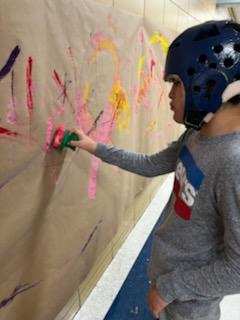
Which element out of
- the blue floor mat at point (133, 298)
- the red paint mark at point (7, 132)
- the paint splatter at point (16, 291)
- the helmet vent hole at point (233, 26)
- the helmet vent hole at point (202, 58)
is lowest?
the blue floor mat at point (133, 298)

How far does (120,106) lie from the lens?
160 centimetres

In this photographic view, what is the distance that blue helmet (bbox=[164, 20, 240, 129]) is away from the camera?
79 cm

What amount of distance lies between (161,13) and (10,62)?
1656 mm

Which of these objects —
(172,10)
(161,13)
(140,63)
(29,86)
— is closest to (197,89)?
(29,86)

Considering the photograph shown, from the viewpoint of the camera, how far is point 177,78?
2.81ft

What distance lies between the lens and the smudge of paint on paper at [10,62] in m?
0.81

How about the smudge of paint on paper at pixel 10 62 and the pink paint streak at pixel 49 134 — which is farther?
the pink paint streak at pixel 49 134

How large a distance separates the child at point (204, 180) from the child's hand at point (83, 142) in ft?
1.17

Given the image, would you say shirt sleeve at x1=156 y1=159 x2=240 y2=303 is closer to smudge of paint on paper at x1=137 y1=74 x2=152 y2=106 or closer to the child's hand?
the child's hand

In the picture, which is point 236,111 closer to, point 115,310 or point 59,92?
point 59,92

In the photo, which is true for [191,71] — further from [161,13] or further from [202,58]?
[161,13]

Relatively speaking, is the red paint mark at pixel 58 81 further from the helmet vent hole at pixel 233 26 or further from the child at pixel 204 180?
the helmet vent hole at pixel 233 26

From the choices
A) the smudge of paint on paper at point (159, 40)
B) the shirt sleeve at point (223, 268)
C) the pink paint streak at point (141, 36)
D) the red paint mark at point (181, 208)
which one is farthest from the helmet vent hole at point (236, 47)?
the smudge of paint on paper at point (159, 40)

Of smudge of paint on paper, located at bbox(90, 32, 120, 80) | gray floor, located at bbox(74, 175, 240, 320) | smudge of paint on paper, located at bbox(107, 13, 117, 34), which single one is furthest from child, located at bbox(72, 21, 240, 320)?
gray floor, located at bbox(74, 175, 240, 320)
